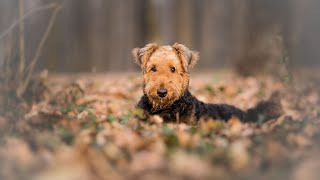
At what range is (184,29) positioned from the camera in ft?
42.6

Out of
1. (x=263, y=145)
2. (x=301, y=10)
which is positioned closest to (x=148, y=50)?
(x=263, y=145)

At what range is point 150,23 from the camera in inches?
492

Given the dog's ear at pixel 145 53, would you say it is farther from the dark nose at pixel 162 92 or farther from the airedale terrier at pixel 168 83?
the dark nose at pixel 162 92

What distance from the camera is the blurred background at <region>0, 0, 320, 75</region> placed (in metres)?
11.3

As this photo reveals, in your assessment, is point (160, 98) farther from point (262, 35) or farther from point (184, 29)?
point (184, 29)

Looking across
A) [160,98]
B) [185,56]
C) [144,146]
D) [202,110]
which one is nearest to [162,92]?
[160,98]

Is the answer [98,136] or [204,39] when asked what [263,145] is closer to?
[98,136]

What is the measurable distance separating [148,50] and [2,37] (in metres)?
2.06

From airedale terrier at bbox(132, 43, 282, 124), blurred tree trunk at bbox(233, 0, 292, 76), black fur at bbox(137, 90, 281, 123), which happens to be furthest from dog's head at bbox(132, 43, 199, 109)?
blurred tree trunk at bbox(233, 0, 292, 76)

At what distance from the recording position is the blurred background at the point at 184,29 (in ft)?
37.0

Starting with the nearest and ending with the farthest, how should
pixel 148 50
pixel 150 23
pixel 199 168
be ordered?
pixel 199 168
pixel 148 50
pixel 150 23

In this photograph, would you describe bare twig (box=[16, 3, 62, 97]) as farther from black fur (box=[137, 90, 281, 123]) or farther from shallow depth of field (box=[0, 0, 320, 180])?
black fur (box=[137, 90, 281, 123])

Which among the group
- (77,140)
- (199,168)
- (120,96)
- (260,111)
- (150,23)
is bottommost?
(199,168)

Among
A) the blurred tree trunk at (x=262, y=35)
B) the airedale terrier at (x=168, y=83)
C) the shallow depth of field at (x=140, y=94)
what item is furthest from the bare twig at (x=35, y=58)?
the blurred tree trunk at (x=262, y=35)
